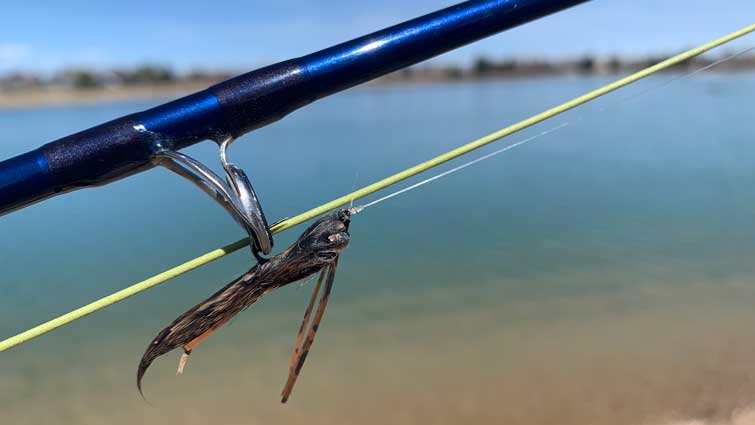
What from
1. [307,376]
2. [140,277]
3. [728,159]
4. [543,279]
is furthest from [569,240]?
[728,159]

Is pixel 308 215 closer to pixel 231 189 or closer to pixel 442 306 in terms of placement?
pixel 231 189

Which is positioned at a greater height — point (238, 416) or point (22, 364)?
point (22, 364)

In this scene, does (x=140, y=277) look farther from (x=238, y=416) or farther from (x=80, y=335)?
(x=238, y=416)

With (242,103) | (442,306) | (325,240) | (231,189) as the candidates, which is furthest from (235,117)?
(442,306)

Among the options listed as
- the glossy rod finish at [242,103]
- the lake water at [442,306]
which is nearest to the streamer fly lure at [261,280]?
the glossy rod finish at [242,103]

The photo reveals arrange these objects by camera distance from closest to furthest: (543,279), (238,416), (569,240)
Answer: (238,416) → (543,279) → (569,240)

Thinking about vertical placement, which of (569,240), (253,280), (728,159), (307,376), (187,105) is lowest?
(728,159)
